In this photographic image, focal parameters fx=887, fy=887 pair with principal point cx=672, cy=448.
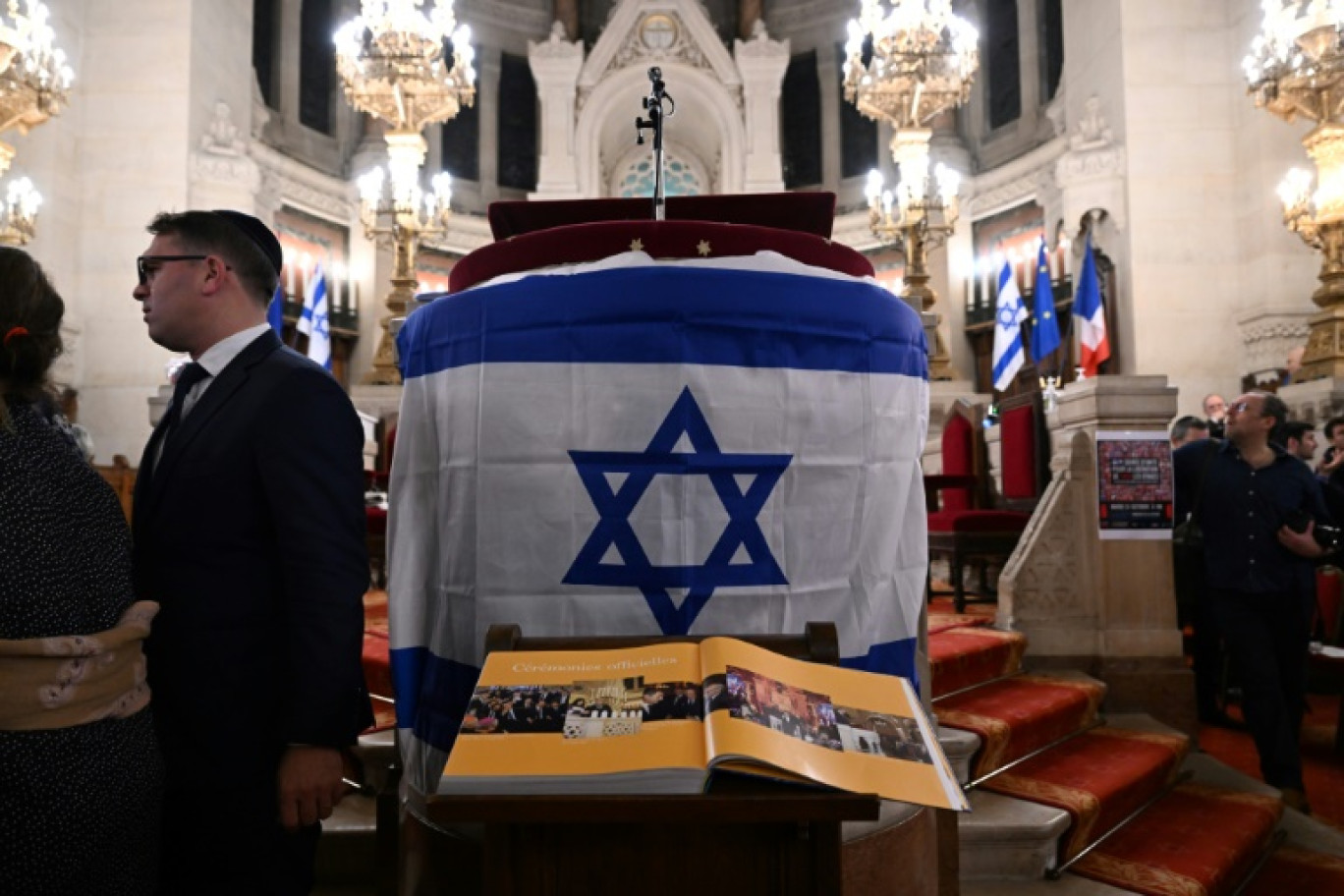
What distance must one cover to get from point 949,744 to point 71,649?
2218 millimetres

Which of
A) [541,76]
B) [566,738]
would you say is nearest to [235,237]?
[566,738]

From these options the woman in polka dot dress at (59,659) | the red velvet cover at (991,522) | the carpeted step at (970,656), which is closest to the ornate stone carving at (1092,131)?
the red velvet cover at (991,522)

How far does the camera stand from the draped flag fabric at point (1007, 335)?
7.99m

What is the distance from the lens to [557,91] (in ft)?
50.3

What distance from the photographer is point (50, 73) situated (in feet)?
23.8

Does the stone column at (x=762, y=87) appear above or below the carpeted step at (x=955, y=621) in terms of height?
above

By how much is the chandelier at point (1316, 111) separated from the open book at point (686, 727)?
28.7 ft

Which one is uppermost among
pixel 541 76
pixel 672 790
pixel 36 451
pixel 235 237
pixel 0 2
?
pixel 541 76

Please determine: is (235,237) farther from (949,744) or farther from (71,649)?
(949,744)

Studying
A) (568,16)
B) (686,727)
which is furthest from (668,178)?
(686,727)

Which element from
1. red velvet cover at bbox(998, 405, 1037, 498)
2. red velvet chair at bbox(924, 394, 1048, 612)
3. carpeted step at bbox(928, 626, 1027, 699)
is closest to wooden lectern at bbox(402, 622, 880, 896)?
A: carpeted step at bbox(928, 626, 1027, 699)

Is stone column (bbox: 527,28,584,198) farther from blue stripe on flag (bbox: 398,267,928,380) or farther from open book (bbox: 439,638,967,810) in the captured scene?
open book (bbox: 439,638,967,810)

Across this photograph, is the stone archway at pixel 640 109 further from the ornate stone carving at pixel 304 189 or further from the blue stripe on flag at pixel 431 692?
the blue stripe on flag at pixel 431 692

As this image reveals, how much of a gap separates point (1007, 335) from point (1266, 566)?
5225mm
